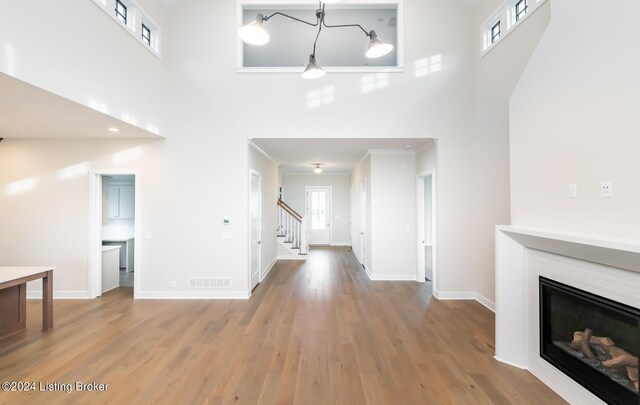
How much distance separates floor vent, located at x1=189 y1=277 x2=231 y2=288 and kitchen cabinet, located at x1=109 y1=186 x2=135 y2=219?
352cm

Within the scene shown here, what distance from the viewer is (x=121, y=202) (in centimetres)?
700

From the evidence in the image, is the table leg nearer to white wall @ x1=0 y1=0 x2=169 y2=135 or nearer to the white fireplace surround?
white wall @ x1=0 y1=0 x2=169 y2=135

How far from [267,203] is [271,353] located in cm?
417

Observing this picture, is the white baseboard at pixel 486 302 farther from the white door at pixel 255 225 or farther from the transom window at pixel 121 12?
the transom window at pixel 121 12

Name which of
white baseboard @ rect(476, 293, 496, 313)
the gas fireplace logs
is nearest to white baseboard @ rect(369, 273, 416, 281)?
white baseboard @ rect(476, 293, 496, 313)

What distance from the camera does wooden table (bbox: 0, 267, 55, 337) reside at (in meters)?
3.27

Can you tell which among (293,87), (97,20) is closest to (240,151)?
(293,87)

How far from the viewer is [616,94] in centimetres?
192

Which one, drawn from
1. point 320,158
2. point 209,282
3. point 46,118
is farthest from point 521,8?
point 46,118

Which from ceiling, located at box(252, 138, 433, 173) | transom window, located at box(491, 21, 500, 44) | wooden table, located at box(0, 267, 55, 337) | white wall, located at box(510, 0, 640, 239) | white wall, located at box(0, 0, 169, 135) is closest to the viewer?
white wall, located at box(510, 0, 640, 239)

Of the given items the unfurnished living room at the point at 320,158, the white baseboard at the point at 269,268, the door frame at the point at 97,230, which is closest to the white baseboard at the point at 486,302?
the unfurnished living room at the point at 320,158

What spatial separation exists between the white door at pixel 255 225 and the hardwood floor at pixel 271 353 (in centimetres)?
75

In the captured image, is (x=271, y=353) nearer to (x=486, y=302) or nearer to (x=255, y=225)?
(x=255, y=225)

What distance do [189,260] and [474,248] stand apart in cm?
487
